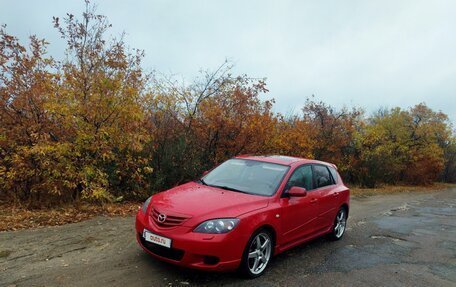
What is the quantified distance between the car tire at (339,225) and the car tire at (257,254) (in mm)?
2362

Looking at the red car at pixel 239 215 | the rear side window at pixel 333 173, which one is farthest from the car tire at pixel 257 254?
the rear side window at pixel 333 173

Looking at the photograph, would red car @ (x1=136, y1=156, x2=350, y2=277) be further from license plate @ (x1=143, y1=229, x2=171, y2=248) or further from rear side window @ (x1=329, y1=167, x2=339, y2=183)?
rear side window @ (x1=329, y1=167, x2=339, y2=183)

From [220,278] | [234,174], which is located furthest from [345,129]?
[220,278]

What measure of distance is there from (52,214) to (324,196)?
5488mm

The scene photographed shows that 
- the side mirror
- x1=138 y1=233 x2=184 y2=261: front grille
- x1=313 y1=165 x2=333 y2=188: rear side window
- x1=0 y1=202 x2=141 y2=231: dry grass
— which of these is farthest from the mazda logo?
x1=0 y1=202 x2=141 y2=231: dry grass

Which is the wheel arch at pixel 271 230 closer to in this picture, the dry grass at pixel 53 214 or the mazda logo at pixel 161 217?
the mazda logo at pixel 161 217

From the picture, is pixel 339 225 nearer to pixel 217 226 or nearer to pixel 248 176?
pixel 248 176

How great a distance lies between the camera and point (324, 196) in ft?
20.9

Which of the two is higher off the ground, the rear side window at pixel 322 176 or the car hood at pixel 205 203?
the rear side window at pixel 322 176

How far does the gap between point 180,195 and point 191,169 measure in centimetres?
598

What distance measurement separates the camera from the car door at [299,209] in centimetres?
527

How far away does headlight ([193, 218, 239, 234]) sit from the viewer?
14.1 ft

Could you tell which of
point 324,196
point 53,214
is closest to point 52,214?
point 53,214

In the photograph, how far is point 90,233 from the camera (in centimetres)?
640
